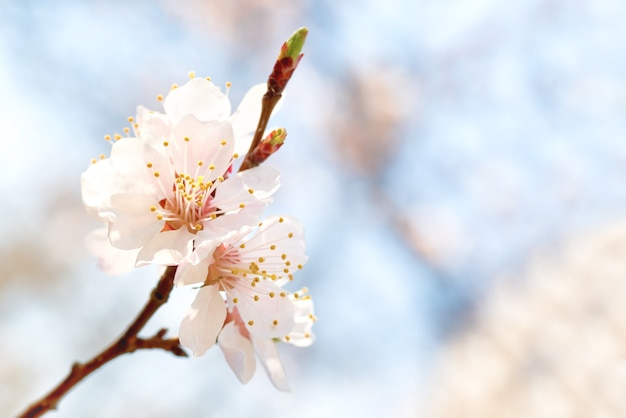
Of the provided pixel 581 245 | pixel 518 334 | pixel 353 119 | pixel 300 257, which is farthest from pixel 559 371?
pixel 300 257

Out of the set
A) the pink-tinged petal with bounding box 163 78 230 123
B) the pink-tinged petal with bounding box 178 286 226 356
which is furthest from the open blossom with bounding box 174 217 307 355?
the pink-tinged petal with bounding box 163 78 230 123

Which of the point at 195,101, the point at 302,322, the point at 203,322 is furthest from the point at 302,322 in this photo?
the point at 195,101

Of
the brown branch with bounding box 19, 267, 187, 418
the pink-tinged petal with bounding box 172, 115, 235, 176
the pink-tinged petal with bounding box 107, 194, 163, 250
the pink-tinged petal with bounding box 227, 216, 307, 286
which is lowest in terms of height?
the brown branch with bounding box 19, 267, 187, 418

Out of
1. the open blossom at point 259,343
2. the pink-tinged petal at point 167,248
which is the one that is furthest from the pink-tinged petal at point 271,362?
the pink-tinged petal at point 167,248

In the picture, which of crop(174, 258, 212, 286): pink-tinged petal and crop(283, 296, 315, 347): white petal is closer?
crop(174, 258, 212, 286): pink-tinged petal

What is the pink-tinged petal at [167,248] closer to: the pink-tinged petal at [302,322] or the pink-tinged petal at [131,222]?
A: the pink-tinged petal at [131,222]

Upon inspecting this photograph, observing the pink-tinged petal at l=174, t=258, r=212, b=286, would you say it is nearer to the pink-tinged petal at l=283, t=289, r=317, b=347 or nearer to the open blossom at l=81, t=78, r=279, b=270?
the open blossom at l=81, t=78, r=279, b=270

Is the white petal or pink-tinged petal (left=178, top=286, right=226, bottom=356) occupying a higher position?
pink-tinged petal (left=178, top=286, right=226, bottom=356)
